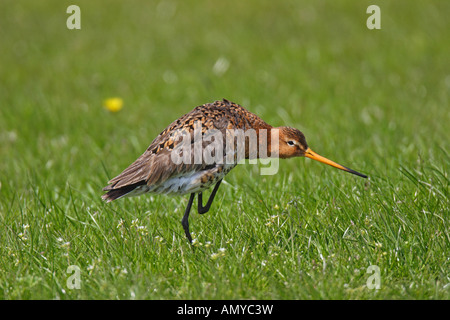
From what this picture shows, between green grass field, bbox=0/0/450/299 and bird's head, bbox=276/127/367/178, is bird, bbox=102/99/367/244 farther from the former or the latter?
green grass field, bbox=0/0/450/299

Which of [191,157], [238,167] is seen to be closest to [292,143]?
[191,157]

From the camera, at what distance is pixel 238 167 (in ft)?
21.1

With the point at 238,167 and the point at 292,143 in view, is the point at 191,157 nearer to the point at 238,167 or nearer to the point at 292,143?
the point at 292,143

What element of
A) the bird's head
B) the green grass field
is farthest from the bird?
the green grass field

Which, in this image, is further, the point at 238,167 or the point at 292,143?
the point at 238,167

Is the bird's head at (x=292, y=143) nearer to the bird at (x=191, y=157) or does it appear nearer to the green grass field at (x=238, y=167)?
the bird at (x=191, y=157)

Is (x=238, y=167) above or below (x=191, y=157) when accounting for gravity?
below

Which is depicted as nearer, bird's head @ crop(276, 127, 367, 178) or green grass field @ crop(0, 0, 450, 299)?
green grass field @ crop(0, 0, 450, 299)

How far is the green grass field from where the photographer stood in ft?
13.0

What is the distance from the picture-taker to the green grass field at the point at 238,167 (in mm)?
3961

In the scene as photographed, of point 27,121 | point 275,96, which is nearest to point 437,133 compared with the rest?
point 275,96

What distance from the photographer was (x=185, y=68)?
411 inches

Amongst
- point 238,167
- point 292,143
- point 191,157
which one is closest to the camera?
point 191,157
